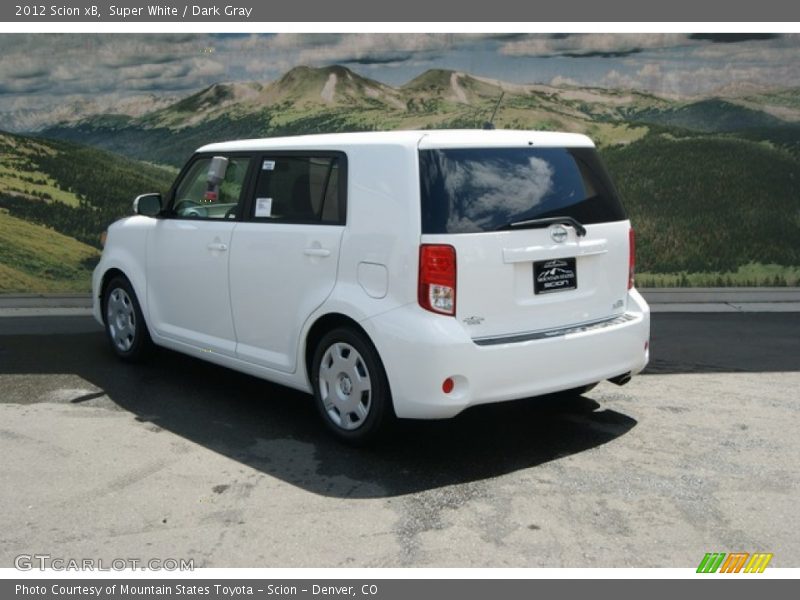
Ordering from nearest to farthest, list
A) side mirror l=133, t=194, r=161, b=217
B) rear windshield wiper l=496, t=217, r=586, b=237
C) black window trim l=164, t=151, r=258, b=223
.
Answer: rear windshield wiper l=496, t=217, r=586, b=237 < black window trim l=164, t=151, r=258, b=223 < side mirror l=133, t=194, r=161, b=217

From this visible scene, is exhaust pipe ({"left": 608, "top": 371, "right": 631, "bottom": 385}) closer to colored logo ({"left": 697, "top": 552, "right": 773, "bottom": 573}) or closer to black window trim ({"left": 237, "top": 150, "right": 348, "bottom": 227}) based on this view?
colored logo ({"left": 697, "top": 552, "right": 773, "bottom": 573})

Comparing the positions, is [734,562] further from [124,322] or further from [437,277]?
[124,322]

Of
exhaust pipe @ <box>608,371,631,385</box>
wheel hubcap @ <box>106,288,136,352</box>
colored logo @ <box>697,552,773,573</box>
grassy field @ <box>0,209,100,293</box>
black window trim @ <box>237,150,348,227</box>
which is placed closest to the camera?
colored logo @ <box>697,552,773,573</box>

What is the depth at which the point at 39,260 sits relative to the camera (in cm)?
1132

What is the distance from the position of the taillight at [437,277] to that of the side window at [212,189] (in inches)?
70.5

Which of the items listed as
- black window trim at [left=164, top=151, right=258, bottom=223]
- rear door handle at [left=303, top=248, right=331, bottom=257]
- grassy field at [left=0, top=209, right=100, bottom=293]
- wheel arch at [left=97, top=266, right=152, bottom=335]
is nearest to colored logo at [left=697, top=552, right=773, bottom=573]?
rear door handle at [left=303, top=248, right=331, bottom=257]

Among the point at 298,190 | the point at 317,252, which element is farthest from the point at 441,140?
the point at 298,190

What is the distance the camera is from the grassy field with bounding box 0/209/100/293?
36.9 feet

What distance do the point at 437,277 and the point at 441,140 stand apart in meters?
0.74

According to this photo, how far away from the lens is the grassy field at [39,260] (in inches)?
443

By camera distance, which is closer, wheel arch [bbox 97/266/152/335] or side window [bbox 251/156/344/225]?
side window [bbox 251/156/344/225]

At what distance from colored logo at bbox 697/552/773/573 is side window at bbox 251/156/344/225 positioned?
8.54ft

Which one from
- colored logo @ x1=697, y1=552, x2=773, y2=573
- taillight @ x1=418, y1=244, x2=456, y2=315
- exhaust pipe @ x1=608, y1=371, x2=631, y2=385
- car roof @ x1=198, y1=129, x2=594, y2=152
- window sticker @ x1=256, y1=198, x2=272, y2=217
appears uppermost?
car roof @ x1=198, y1=129, x2=594, y2=152

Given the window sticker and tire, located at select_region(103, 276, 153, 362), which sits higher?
the window sticker
